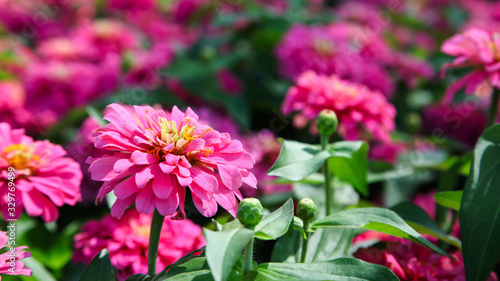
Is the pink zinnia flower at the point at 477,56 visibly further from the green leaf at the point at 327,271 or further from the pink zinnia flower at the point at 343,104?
the green leaf at the point at 327,271

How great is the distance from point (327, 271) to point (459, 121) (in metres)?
0.95

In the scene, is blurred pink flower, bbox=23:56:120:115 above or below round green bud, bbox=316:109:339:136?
Answer: below

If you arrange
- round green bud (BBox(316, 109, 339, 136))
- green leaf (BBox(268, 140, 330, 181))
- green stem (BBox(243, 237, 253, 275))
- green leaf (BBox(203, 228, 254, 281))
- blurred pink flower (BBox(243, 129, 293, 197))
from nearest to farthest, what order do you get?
green leaf (BBox(203, 228, 254, 281)), green stem (BBox(243, 237, 253, 275)), green leaf (BBox(268, 140, 330, 181)), round green bud (BBox(316, 109, 339, 136)), blurred pink flower (BBox(243, 129, 293, 197))

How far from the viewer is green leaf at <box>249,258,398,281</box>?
0.50 meters

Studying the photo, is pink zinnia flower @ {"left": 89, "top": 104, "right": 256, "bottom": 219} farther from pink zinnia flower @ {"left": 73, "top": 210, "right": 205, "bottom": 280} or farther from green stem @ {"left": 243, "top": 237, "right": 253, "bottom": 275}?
pink zinnia flower @ {"left": 73, "top": 210, "right": 205, "bottom": 280}

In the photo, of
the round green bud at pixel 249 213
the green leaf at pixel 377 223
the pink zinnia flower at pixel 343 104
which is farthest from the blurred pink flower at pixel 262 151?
the round green bud at pixel 249 213

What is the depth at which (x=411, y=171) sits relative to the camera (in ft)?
3.52

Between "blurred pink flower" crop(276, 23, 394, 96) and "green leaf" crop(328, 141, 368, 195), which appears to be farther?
"blurred pink flower" crop(276, 23, 394, 96)

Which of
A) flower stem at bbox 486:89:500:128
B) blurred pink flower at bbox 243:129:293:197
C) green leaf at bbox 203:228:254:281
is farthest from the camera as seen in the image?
blurred pink flower at bbox 243:129:293:197

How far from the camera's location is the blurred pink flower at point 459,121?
4.24ft

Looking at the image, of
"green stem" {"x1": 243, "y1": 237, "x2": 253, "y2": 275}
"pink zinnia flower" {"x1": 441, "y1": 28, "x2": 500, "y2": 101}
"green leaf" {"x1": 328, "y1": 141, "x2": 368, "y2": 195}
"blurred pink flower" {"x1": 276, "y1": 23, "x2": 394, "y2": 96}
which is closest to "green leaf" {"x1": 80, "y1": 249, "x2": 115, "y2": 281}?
"green stem" {"x1": 243, "y1": 237, "x2": 253, "y2": 275}

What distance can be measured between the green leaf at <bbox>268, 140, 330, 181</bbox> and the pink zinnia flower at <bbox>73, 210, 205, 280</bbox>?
0.60 feet

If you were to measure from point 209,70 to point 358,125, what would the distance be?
0.46m

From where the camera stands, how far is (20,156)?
0.65 metres
